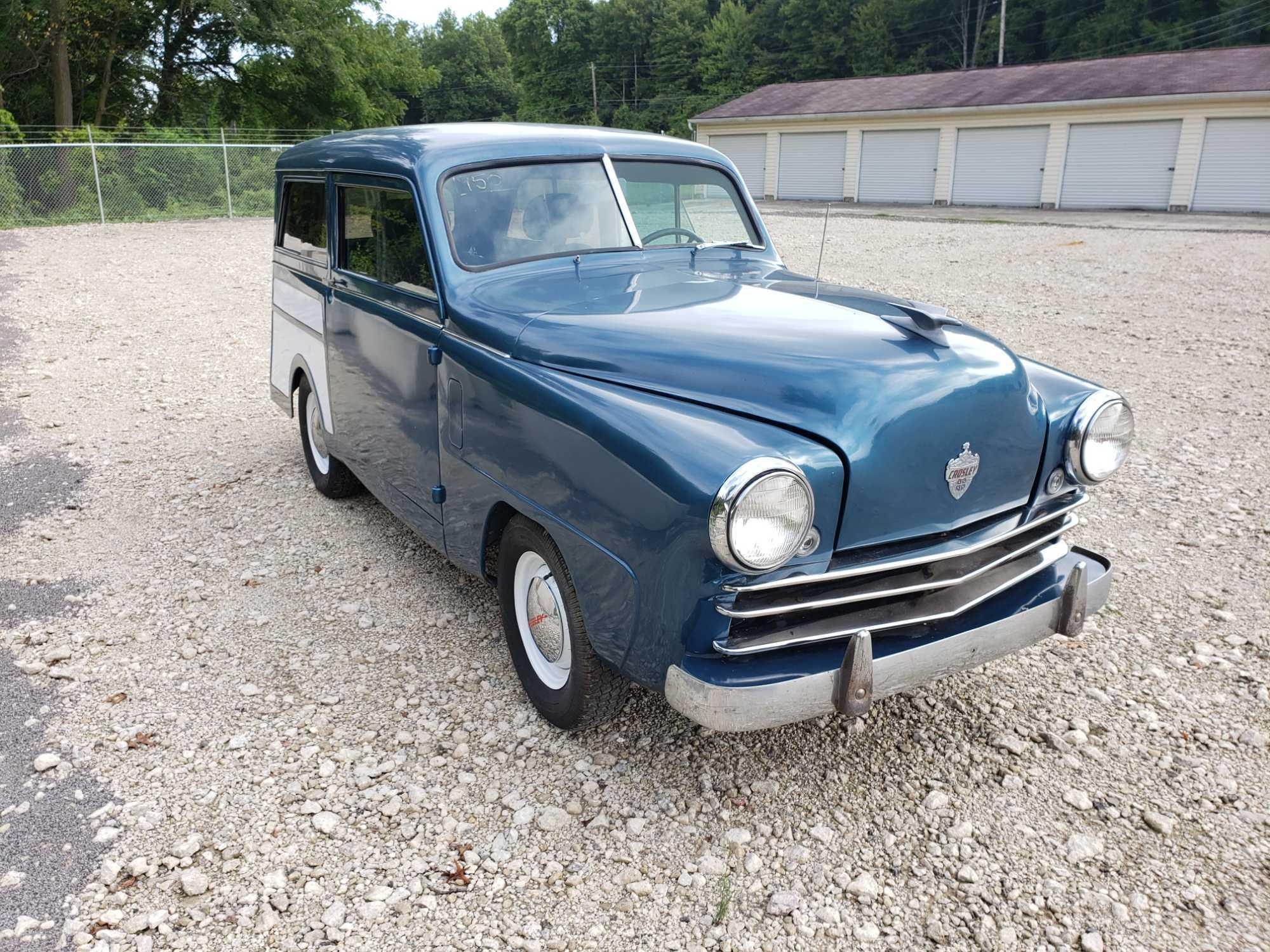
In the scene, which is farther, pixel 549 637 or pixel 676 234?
pixel 676 234

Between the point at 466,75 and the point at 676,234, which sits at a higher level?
the point at 466,75

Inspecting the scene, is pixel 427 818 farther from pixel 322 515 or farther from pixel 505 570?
pixel 322 515

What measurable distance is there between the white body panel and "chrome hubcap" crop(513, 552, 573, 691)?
196 cm

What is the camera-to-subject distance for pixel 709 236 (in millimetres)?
4160

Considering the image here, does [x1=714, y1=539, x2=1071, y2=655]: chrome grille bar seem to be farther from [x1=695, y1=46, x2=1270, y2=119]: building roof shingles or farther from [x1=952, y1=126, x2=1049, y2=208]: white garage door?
[x1=952, y1=126, x2=1049, y2=208]: white garage door

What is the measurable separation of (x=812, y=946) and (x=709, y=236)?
9.56ft

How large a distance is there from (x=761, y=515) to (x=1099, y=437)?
1376 millimetres

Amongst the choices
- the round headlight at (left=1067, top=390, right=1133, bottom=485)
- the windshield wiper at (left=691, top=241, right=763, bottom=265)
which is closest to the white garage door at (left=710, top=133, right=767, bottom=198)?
the windshield wiper at (left=691, top=241, right=763, bottom=265)

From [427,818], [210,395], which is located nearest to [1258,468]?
[427,818]

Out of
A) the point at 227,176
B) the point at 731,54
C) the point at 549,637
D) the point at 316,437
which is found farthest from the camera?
the point at 731,54

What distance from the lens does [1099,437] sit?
9.77 ft

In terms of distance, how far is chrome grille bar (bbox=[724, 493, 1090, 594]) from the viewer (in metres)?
2.37

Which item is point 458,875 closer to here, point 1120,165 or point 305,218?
point 305,218

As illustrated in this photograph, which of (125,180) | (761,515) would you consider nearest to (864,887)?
(761,515)
